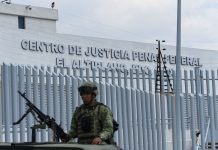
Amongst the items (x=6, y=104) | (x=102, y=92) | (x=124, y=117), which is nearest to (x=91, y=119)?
(x=6, y=104)

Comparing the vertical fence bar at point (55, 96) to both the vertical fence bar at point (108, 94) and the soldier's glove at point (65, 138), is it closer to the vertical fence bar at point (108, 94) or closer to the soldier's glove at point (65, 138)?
the vertical fence bar at point (108, 94)

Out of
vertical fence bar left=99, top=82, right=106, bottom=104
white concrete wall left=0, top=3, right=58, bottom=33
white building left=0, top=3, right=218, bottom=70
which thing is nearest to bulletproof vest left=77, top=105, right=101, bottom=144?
vertical fence bar left=99, top=82, right=106, bottom=104

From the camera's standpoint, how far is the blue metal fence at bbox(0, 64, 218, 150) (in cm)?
1044

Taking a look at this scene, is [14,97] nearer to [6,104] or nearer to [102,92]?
[6,104]

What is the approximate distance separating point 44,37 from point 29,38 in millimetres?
695

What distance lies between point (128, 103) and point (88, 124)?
5.78 metres

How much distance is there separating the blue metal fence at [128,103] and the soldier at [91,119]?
4403mm

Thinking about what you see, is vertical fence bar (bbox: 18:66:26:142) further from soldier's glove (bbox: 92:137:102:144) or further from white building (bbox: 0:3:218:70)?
white building (bbox: 0:3:218:70)

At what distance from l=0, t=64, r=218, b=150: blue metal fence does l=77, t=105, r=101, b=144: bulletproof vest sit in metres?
4.40

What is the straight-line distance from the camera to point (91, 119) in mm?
6035

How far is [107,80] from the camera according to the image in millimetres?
11539

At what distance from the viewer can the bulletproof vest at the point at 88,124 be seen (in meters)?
6.00

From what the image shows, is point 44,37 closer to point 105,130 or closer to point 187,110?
point 187,110

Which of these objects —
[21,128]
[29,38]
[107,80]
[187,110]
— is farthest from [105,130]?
[29,38]
